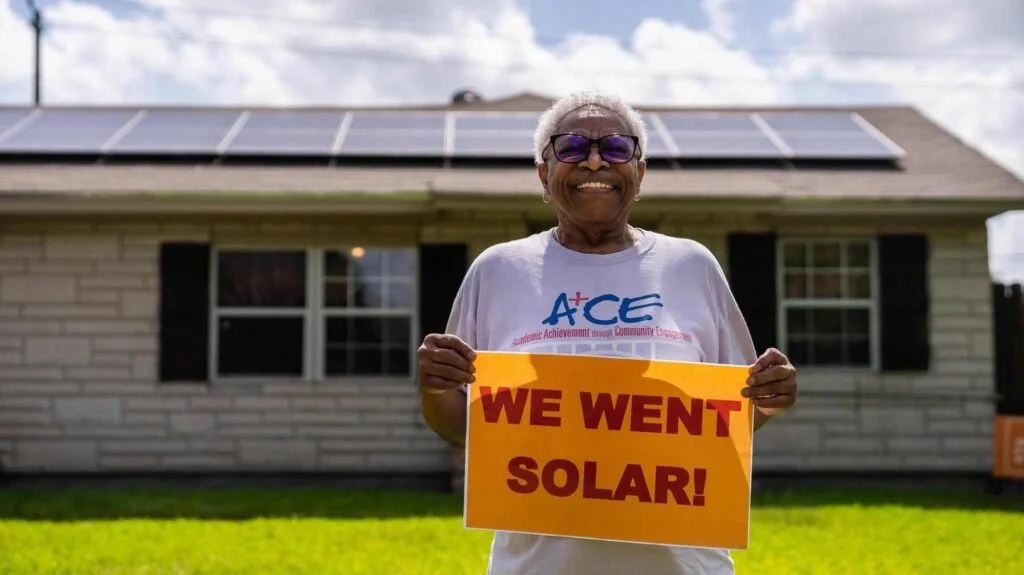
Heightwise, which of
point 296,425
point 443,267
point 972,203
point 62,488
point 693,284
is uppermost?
point 972,203

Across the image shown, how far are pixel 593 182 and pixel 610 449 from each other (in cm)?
63

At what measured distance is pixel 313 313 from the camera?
920 centimetres

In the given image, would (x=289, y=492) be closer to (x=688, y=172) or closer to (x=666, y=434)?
(x=688, y=172)

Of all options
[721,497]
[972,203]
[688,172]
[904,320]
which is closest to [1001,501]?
[904,320]

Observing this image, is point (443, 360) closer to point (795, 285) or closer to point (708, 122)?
point (795, 285)

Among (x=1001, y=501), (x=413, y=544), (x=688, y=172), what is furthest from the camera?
(x=688, y=172)

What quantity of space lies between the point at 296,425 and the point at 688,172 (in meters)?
4.80

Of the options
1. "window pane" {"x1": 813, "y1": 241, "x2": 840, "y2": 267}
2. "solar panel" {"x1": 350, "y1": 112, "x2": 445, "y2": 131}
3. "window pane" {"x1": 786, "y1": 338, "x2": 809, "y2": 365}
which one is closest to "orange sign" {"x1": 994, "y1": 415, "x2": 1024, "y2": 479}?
"window pane" {"x1": 786, "y1": 338, "x2": 809, "y2": 365}

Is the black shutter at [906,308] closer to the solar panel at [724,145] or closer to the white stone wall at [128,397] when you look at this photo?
the solar panel at [724,145]

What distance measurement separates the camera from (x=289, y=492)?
340 inches

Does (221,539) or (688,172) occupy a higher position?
(688,172)

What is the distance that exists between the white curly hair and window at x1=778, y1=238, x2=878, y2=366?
746 cm

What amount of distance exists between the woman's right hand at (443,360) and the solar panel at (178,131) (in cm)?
867

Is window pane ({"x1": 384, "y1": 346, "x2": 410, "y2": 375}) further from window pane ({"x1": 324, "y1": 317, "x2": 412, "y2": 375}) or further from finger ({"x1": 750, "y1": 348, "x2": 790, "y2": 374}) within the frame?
finger ({"x1": 750, "y1": 348, "x2": 790, "y2": 374})
